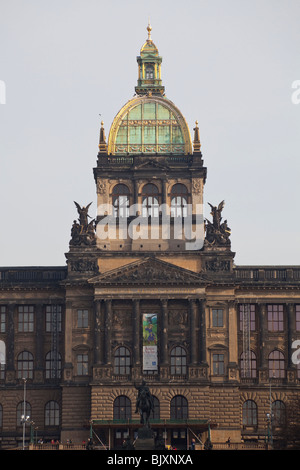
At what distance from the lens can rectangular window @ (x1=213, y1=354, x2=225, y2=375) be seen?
120 meters

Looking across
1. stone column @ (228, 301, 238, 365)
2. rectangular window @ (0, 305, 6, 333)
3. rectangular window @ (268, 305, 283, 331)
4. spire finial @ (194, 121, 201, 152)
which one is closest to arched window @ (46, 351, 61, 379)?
rectangular window @ (0, 305, 6, 333)

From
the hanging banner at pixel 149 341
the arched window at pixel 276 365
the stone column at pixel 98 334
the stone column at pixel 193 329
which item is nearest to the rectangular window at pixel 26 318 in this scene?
the stone column at pixel 98 334

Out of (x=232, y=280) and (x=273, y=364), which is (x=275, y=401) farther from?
(x=232, y=280)

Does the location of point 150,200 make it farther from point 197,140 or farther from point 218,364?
point 218,364

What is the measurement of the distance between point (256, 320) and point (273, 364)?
14.5 feet

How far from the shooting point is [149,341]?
119 m

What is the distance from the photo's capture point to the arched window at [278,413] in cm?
12081

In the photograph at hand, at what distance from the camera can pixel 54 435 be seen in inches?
4747

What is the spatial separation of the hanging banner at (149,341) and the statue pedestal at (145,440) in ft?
59.8

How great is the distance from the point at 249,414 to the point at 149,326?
12.5 metres

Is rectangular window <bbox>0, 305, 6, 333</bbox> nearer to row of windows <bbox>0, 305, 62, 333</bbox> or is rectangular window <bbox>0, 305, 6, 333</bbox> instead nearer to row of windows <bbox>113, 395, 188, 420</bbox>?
row of windows <bbox>0, 305, 62, 333</bbox>

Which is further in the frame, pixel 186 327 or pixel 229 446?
pixel 186 327

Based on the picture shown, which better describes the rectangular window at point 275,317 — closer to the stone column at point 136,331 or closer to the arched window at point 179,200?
the arched window at point 179,200
